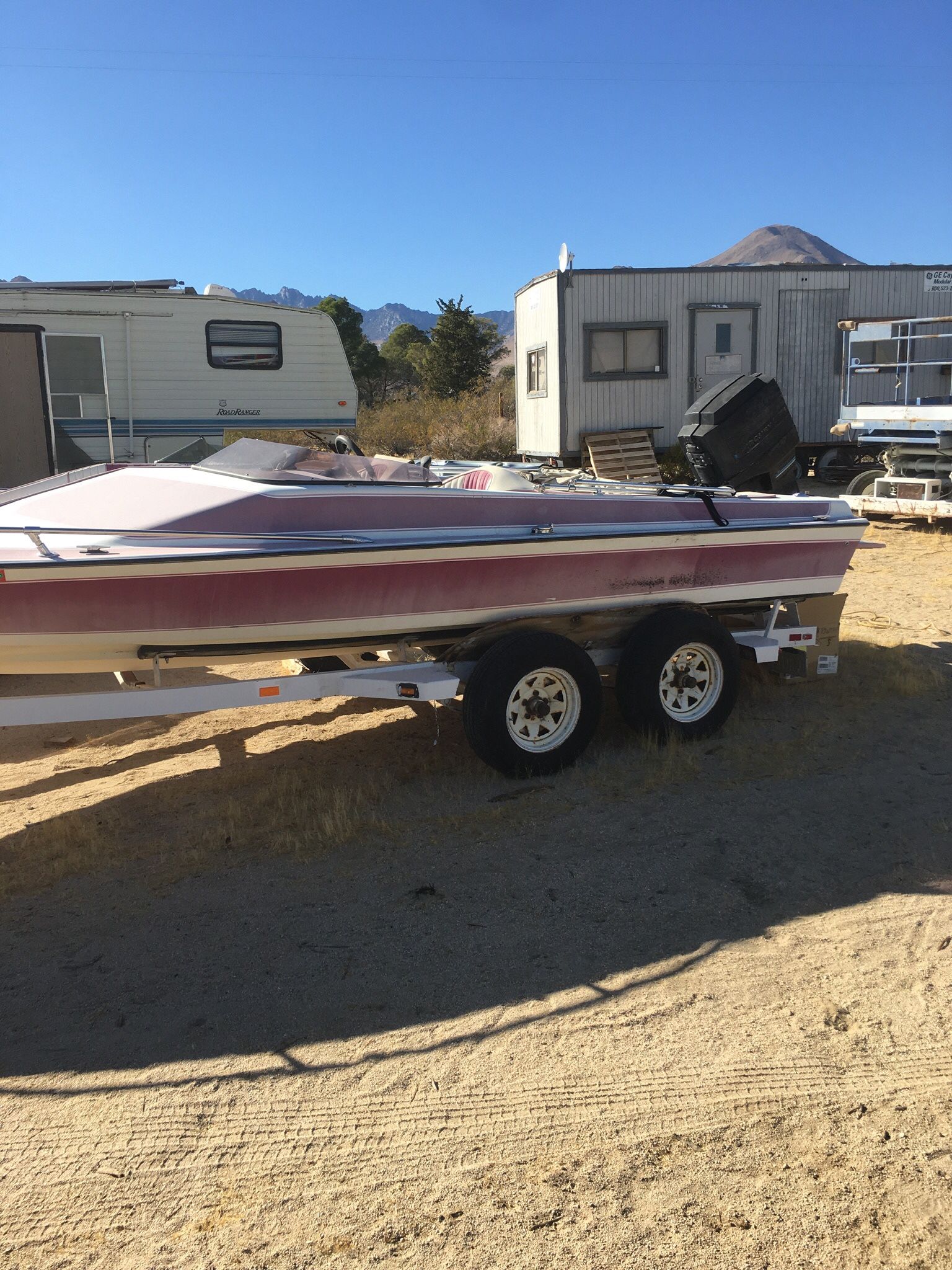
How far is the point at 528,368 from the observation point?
17297 mm

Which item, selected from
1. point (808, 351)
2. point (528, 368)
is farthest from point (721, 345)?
point (528, 368)

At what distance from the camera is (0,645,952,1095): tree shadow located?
321cm

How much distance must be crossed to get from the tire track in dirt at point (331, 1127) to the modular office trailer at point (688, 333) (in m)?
13.6

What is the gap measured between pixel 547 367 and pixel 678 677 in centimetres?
1149

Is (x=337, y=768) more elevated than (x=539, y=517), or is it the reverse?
(x=539, y=517)

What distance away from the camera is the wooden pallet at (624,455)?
15.5 meters

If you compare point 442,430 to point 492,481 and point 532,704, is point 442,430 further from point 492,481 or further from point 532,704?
point 532,704

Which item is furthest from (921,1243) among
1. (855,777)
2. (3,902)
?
(3,902)

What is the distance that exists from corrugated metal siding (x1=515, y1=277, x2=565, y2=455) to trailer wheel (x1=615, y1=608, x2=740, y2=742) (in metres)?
10.7

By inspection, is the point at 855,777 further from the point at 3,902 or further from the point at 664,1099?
the point at 3,902

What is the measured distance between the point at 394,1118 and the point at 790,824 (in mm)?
2475

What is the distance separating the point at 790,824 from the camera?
14.9ft

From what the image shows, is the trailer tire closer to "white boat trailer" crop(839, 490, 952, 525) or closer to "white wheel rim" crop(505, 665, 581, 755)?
"white boat trailer" crop(839, 490, 952, 525)

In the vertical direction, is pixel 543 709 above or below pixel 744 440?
below
